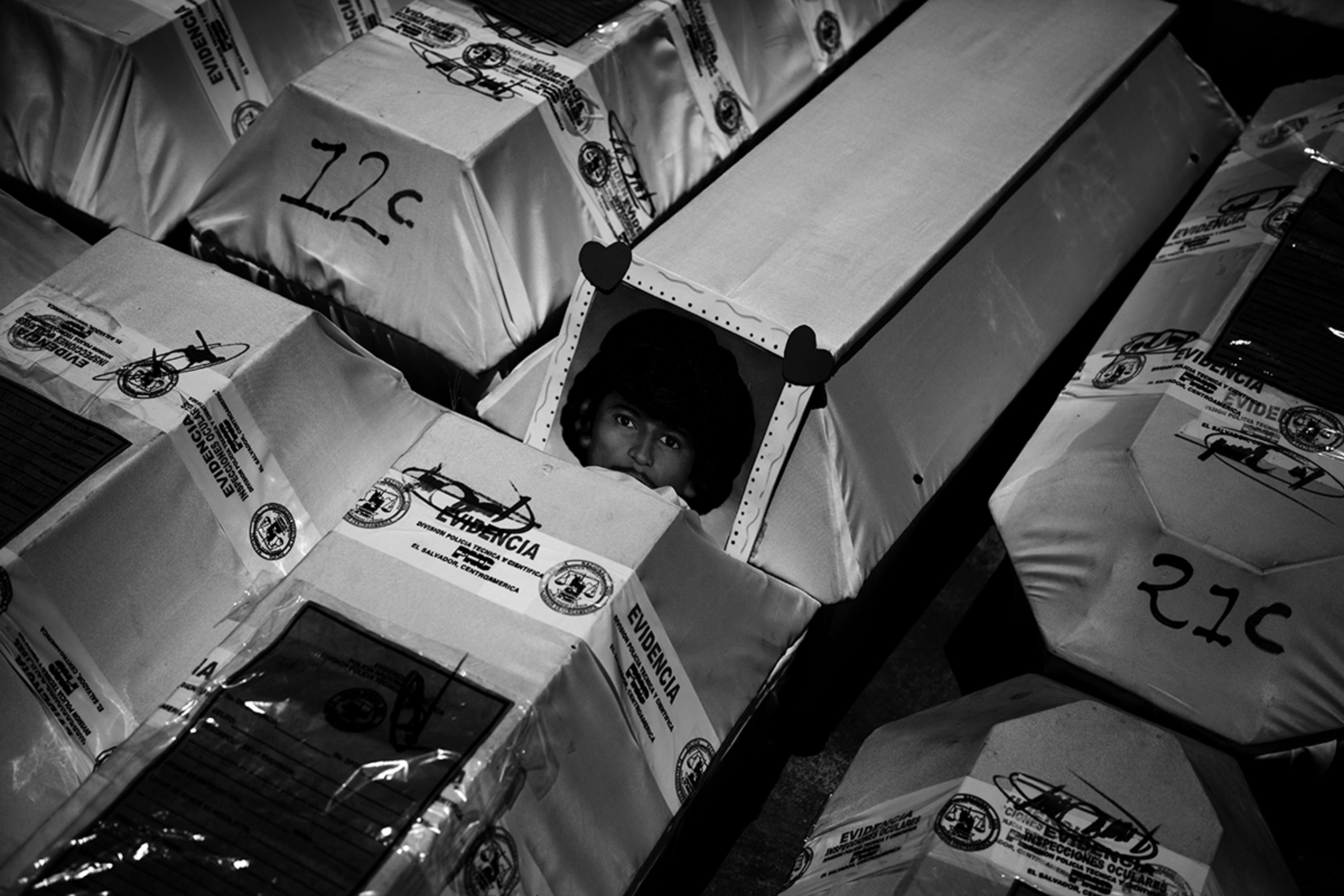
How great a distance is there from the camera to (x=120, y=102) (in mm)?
2682

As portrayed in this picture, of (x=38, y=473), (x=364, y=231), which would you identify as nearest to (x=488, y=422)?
(x=364, y=231)

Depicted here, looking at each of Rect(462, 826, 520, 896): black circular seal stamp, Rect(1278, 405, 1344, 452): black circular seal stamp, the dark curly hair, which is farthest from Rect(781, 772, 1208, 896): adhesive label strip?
Rect(1278, 405, 1344, 452): black circular seal stamp

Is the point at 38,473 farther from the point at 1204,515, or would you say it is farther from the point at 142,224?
the point at 1204,515

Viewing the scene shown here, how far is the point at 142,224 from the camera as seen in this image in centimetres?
269

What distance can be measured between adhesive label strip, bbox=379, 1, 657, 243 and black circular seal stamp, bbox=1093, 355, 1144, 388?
41.5 inches

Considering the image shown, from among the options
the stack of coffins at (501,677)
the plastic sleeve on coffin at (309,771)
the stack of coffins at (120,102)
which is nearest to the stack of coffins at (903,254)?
the stack of coffins at (501,677)

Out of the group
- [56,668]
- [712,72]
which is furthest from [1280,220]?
[56,668]

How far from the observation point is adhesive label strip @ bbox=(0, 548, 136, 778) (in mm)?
1797

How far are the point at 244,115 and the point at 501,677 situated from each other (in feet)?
5.82

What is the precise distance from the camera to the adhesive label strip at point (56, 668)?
5.90 ft

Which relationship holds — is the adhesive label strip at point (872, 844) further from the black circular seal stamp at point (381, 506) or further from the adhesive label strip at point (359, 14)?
the adhesive label strip at point (359, 14)

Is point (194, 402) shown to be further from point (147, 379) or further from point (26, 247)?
point (26, 247)

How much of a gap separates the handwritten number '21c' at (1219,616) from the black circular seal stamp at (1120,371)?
44 centimetres

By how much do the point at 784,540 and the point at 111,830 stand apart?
1.16m
